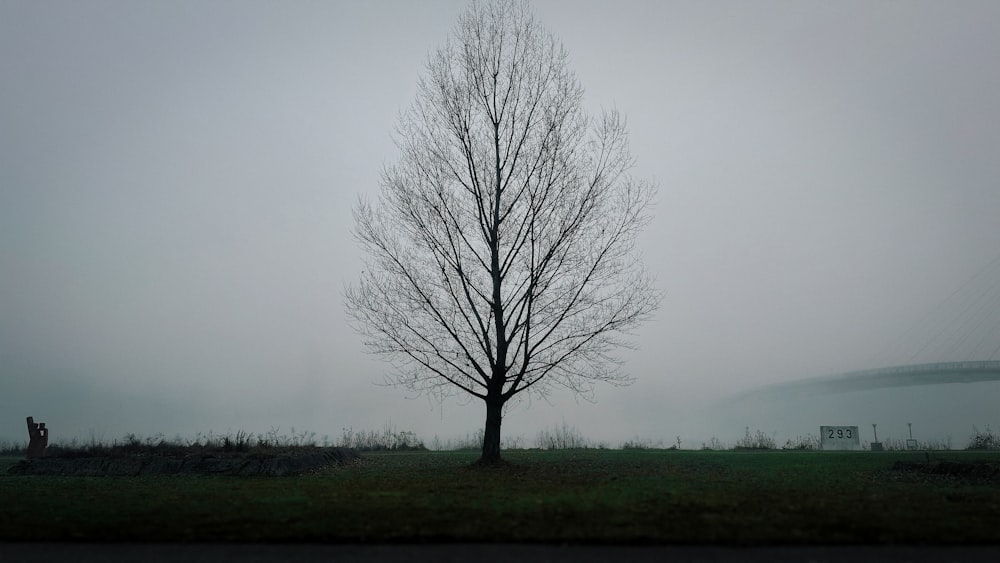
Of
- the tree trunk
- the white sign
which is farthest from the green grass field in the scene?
the white sign

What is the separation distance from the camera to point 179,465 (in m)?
17.5

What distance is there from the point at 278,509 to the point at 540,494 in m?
4.24

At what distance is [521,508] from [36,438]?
17.4 metres

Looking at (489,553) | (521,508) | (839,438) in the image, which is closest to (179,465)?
(521,508)

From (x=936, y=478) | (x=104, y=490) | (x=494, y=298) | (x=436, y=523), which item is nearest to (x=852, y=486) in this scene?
(x=936, y=478)

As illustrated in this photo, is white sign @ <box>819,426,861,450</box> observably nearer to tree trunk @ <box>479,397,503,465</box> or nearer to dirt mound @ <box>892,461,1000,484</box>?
dirt mound @ <box>892,461,1000,484</box>

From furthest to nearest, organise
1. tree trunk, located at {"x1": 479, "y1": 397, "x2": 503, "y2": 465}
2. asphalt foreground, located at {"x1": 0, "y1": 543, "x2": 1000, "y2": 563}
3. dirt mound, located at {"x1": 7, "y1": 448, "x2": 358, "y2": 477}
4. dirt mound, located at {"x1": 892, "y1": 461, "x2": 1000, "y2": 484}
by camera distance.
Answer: tree trunk, located at {"x1": 479, "y1": 397, "x2": 503, "y2": 465} → dirt mound, located at {"x1": 7, "y1": 448, "x2": 358, "y2": 477} → dirt mound, located at {"x1": 892, "y1": 461, "x2": 1000, "y2": 484} → asphalt foreground, located at {"x1": 0, "y1": 543, "x2": 1000, "y2": 563}

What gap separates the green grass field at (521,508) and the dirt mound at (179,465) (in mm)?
1198

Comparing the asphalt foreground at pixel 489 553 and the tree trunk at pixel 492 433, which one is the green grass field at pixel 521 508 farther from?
the tree trunk at pixel 492 433

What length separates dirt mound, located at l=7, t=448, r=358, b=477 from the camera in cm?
1700

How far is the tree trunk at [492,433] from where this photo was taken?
1848 centimetres

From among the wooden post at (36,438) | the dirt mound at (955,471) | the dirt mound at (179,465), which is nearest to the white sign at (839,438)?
the dirt mound at (955,471)

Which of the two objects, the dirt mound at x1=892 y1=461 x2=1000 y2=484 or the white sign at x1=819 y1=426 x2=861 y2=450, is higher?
the white sign at x1=819 y1=426 x2=861 y2=450

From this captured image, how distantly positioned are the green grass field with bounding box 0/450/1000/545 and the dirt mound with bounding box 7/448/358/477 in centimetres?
120
